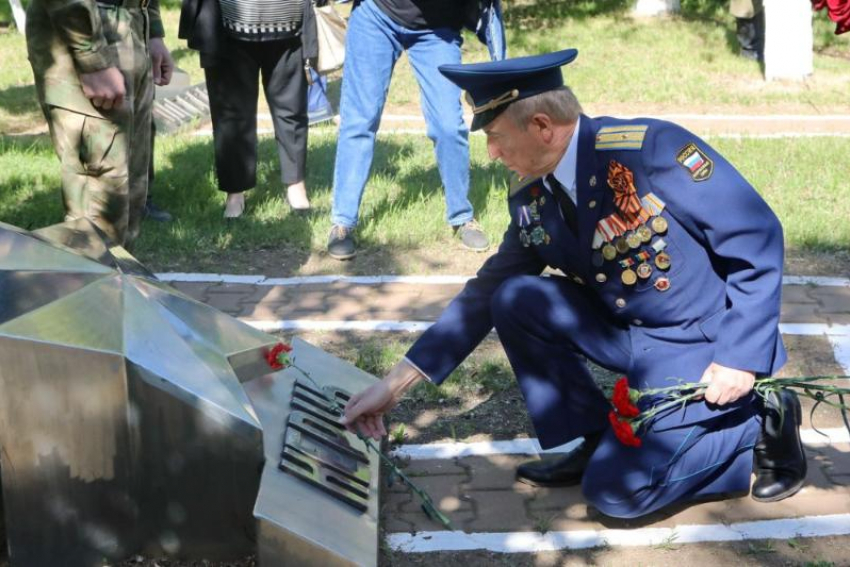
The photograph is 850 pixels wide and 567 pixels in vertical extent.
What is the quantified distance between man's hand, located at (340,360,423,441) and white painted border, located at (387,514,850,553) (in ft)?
1.10

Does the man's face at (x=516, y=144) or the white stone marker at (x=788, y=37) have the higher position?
the man's face at (x=516, y=144)

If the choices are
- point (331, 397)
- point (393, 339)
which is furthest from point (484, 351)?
point (331, 397)

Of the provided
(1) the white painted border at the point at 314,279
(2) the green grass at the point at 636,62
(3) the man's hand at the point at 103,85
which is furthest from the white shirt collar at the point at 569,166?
(2) the green grass at the point at 636,62

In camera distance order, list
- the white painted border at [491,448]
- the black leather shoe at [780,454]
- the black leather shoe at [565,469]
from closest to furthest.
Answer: the black leather shoe at [780,454]
the black leather shoe at [565,469]
the white painted border at [491,448]

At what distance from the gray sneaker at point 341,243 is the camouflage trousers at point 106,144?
1356 mm

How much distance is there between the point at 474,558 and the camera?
10.5 feet

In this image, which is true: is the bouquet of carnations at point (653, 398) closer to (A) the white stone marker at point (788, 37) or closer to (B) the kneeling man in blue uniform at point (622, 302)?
(B) the kneeling man in blue uniform at point (622, 302)

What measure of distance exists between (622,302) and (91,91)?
2210mm

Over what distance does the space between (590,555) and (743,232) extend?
3.39 feet

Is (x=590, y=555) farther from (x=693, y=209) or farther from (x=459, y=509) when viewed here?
(x=693, y=209)

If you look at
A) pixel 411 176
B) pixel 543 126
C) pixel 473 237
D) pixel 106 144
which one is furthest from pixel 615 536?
pixel 411 176

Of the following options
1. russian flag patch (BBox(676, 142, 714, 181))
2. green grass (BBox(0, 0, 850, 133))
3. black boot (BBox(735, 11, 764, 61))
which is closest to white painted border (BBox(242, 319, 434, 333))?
russian flag patch (BBox(676, 142, 714, 181))

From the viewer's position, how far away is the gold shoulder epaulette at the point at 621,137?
3.14 m

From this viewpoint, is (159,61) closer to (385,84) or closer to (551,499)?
(385,84)
